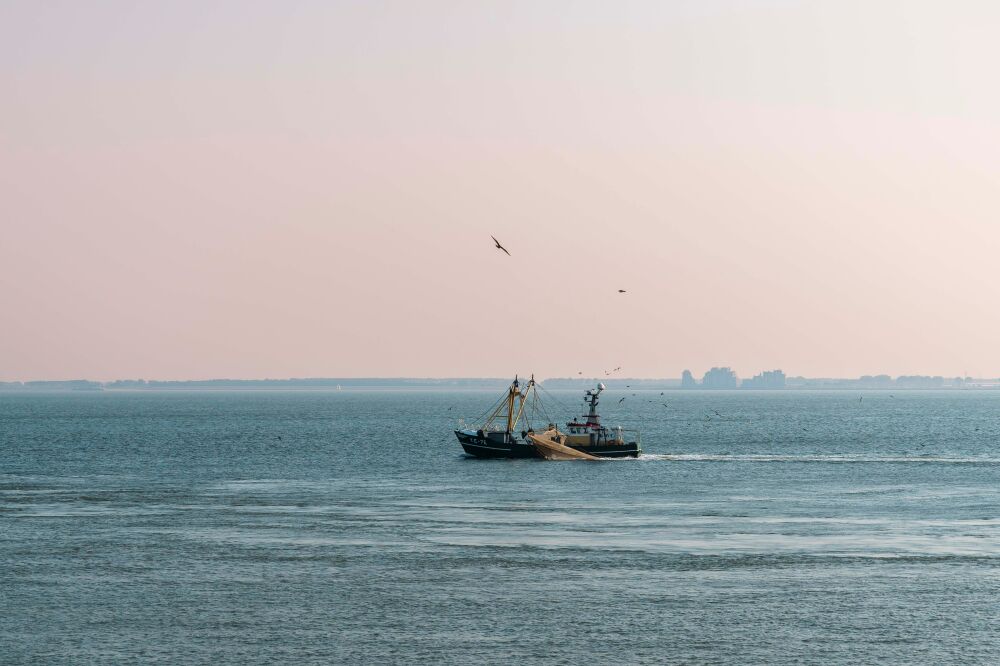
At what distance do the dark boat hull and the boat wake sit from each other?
3106 millimetres

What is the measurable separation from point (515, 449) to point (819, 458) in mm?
38378

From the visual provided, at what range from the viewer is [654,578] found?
6575cm

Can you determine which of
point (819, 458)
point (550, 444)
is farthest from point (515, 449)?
point (819, 458)

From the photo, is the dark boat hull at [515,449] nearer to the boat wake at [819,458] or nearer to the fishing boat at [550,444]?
the fishing boat at [550,444]

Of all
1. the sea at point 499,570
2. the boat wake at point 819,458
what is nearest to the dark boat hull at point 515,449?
the boat wake at point 819,458

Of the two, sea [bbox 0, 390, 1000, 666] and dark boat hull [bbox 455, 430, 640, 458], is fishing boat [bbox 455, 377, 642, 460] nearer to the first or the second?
dark boat hull [bbox 455, 430, 640, 458]

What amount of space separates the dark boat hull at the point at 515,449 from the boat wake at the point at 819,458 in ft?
10.2

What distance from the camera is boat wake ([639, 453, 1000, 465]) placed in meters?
153

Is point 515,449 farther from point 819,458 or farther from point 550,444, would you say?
point 819,458

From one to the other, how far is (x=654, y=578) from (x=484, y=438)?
293 feet

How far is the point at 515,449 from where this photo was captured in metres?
152

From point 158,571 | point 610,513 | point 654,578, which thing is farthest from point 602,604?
point 610,513

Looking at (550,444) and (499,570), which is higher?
(550,444)

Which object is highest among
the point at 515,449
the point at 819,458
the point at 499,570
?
the point at 515,449
